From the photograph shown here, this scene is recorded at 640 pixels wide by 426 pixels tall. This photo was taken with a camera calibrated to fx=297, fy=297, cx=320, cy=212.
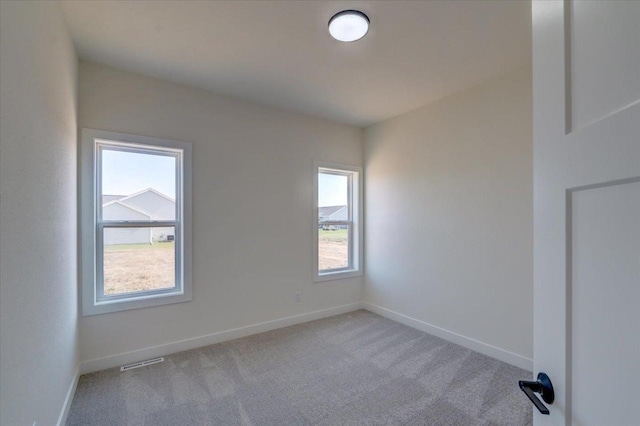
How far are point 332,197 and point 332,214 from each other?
0.82 feet

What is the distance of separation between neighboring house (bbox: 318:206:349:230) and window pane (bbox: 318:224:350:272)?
62 mm

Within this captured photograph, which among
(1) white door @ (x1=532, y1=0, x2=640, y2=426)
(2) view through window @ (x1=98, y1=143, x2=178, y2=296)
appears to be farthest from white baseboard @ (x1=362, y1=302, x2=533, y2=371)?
(2) view through window @ (x1=98, y1=143, x2=178, y2=296)

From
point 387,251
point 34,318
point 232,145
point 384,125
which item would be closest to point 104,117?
point 232,145

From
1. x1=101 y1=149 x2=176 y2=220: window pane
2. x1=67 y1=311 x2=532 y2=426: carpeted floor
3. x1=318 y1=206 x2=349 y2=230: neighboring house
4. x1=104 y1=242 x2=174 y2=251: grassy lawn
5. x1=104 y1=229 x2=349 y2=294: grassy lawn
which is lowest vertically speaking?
x1=67 y1=311 x2=532 y2=426: carpeted floor

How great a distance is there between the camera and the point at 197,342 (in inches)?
123

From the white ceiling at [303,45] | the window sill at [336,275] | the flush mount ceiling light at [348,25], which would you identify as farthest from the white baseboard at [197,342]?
the flush mount ceiling light at [348,25]

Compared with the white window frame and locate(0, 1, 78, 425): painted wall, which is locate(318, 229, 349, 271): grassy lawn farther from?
locate(0, 1, 78, 425): painted wall

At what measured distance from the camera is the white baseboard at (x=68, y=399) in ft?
6.36

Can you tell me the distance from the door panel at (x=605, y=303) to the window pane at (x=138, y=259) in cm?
326

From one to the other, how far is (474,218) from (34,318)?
3511 millimetres

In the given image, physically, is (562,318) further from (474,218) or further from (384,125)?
(384,125)

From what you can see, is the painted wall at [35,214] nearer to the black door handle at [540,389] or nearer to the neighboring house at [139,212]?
the neighboring house at [139,212]

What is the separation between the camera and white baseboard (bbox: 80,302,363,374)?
8.75 ft

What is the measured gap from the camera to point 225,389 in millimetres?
2383
